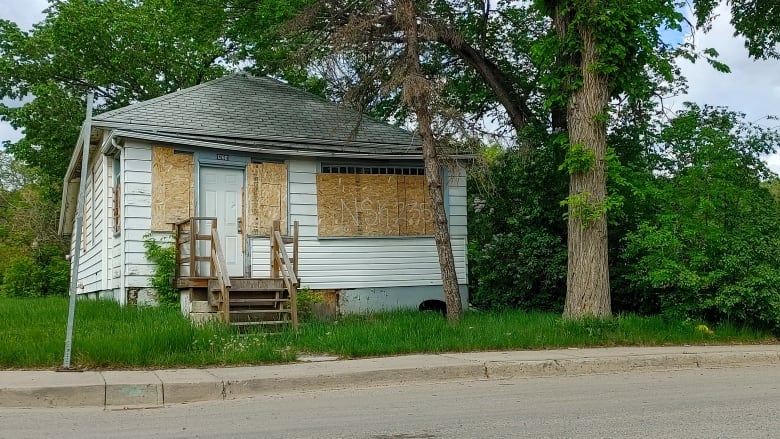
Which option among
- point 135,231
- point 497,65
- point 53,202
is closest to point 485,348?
point 135,231

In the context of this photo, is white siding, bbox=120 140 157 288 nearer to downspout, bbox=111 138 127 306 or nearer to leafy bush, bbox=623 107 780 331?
downspout, bbox=111 138 127 306

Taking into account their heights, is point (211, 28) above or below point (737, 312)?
above

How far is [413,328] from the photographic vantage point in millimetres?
11750

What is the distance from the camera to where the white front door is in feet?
49.0

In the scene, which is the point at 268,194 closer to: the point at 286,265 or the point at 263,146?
the point at 263,146

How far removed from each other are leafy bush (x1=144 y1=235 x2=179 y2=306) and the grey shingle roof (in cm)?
216

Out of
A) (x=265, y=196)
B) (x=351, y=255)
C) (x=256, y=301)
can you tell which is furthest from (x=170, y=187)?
(x=351, y=255)

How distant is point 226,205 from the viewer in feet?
49.6

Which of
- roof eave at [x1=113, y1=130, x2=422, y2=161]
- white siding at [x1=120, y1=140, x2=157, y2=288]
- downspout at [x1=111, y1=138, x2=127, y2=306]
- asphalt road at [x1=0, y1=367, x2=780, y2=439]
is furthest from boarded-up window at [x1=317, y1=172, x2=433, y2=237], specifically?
asphalt road at [x1=0, y1=367, x2=780, y2=439]

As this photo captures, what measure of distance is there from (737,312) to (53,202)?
30.5 meters

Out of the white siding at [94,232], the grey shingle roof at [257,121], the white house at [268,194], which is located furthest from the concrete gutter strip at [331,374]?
the white siding at [94,232]

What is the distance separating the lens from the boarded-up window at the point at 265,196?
49.9 ft

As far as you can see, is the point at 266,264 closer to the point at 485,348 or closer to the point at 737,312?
the point at 485,348

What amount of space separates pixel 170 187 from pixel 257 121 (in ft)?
9.18
